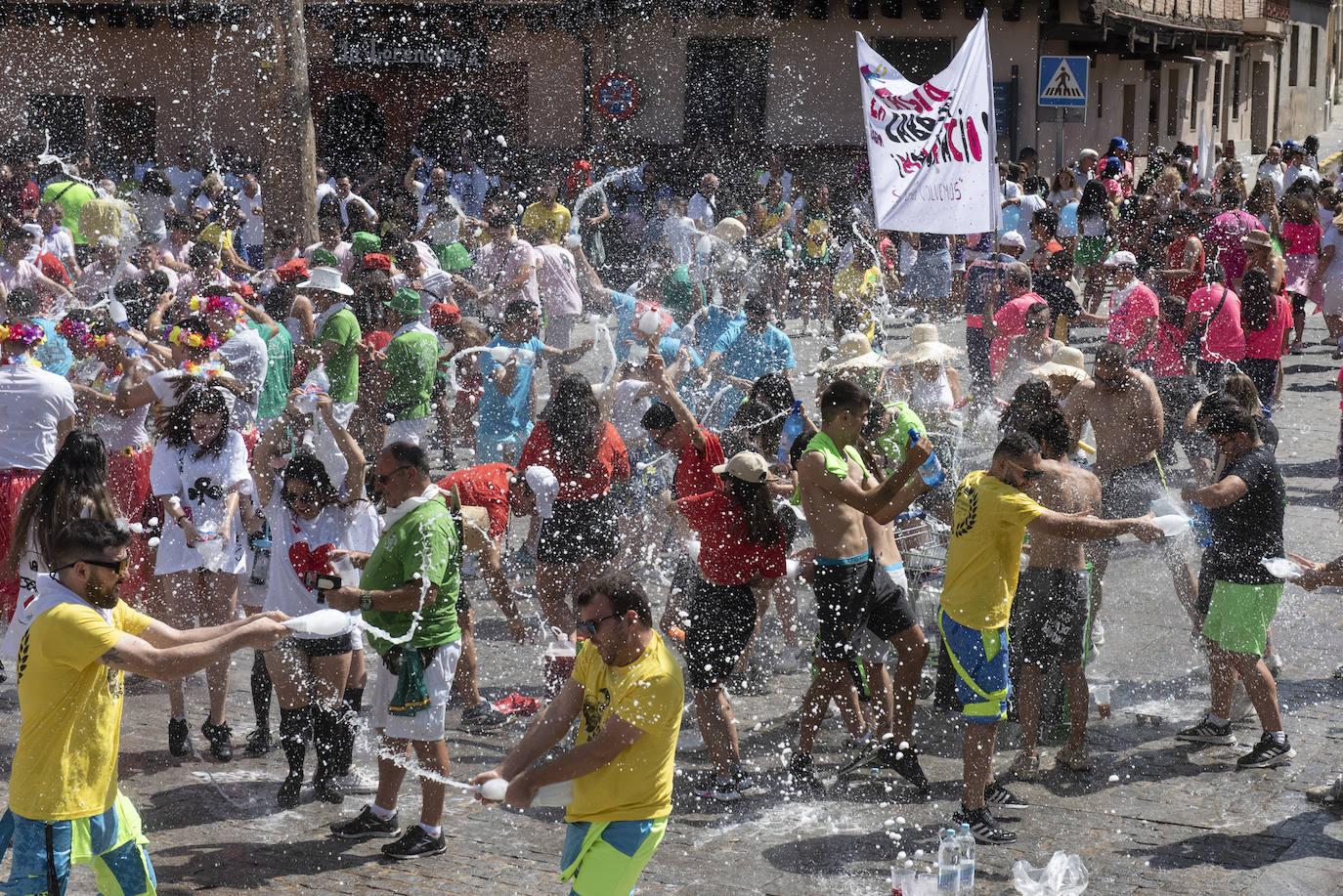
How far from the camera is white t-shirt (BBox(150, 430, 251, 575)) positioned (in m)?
6.68

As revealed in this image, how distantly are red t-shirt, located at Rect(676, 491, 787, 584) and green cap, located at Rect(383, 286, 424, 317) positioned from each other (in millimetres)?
3352

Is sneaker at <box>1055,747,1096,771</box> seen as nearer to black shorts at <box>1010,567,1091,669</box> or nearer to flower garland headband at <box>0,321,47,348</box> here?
black shorts at <box>1010,567,1091,669</box>

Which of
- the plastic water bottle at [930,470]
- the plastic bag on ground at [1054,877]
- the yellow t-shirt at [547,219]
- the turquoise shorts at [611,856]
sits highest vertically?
the yellow t-shirt at [547,219]

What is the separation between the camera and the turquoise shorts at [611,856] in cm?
431

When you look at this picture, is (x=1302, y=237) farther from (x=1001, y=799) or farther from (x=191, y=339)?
(x=191, y=339)

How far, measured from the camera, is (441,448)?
11836 millimetres

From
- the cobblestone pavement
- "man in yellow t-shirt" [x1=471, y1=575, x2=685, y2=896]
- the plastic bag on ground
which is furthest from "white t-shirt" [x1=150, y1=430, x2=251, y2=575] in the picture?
the plastic bag on ground

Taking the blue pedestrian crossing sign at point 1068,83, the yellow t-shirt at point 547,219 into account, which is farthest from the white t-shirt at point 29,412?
the blue pedestrian crossing sign at point 1068,83

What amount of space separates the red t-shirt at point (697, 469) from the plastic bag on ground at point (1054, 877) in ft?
7.10

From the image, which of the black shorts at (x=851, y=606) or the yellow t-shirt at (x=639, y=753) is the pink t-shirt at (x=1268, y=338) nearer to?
the black shorts at (x=851, y=606)

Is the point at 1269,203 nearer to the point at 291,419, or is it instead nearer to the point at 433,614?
the point at 291,419

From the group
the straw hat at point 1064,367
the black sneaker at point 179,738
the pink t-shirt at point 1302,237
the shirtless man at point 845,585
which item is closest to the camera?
the shirtless man at point 845,585

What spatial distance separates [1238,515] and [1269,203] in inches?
413

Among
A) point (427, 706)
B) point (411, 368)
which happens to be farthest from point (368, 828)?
point (411, 368)
